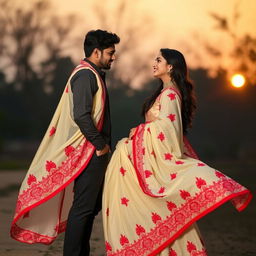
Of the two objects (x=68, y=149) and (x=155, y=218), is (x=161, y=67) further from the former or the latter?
(x=155, y=218)

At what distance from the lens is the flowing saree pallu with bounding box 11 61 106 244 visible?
177 inches

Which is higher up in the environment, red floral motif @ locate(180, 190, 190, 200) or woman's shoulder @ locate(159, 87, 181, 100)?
woman's shoulder @ locate(159, 87, 181, 100)

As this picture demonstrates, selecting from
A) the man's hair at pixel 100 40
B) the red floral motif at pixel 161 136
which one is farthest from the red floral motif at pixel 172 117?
the man's hair at pixel 100 40

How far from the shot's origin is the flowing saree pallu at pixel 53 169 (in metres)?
4.51

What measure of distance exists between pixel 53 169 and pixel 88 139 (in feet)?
1.25

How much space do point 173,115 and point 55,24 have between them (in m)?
Result: 27.5

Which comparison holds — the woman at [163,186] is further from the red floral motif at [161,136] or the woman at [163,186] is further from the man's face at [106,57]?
the man's face at [106,57]

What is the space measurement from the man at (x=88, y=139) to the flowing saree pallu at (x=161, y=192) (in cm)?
12

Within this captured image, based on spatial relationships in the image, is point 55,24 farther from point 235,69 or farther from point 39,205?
point 39,205

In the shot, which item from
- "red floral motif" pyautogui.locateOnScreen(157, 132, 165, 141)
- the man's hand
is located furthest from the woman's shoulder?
the man's hand

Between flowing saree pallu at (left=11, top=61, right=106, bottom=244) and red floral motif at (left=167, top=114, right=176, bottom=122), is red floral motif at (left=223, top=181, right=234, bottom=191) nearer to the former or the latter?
red floral motif at (left=167, top=114, right=176, bottom=122)

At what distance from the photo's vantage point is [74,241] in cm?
453

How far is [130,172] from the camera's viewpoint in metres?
4.52

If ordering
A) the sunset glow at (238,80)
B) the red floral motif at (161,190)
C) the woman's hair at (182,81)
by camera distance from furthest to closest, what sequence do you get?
the sunset glow at (238,80)
the woman's hair at (182,81)
the red floral motif at (161,190)
